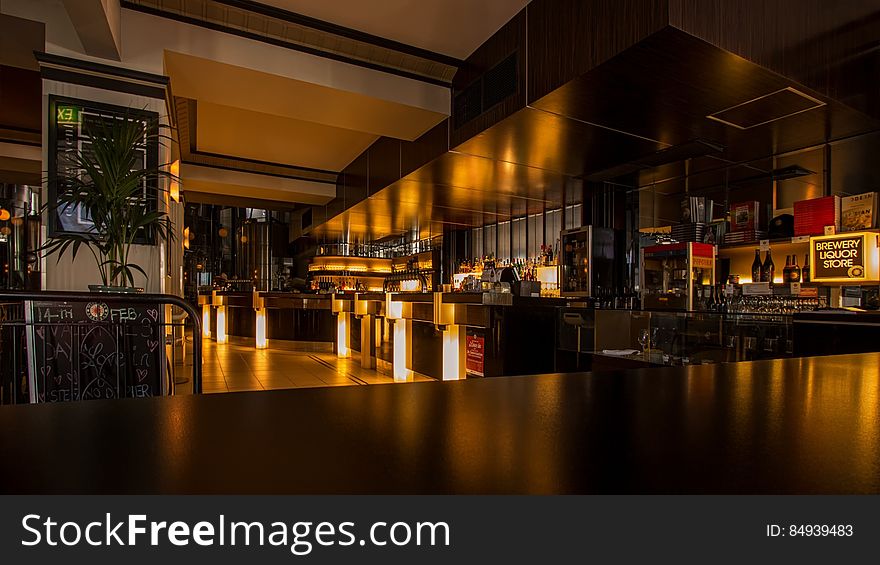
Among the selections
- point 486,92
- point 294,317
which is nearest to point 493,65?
point 486,92

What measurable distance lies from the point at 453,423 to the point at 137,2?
4788 millimetres

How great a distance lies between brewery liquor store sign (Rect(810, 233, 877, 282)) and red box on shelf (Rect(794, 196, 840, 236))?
0.39ft

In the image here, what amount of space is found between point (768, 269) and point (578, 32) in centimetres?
353

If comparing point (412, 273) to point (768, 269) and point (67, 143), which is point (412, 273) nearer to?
point (768, 269)

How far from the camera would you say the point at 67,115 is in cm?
358

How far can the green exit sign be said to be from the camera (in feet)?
11.7

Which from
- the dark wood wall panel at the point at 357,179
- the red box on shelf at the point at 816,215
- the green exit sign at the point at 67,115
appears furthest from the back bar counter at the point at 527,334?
the green exit sign at the point at 67,115

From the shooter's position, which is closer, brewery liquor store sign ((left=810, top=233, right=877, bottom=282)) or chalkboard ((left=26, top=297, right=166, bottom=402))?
chalkboard ((left=26, top=297, right=166, bottom=402))

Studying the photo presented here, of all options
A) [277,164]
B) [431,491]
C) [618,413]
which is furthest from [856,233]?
[277,164]

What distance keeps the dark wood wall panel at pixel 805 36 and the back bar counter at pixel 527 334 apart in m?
1.67

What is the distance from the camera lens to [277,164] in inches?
348

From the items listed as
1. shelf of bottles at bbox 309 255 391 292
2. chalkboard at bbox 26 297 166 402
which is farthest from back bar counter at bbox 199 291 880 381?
shelf of bottles at bbox 309 255 391 292

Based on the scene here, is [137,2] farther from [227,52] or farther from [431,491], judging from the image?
[431,491]

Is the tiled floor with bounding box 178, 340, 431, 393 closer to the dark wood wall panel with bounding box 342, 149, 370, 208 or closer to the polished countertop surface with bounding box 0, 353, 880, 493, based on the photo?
the dark wood wall panel with bounding box 342, 149, 370, 208
